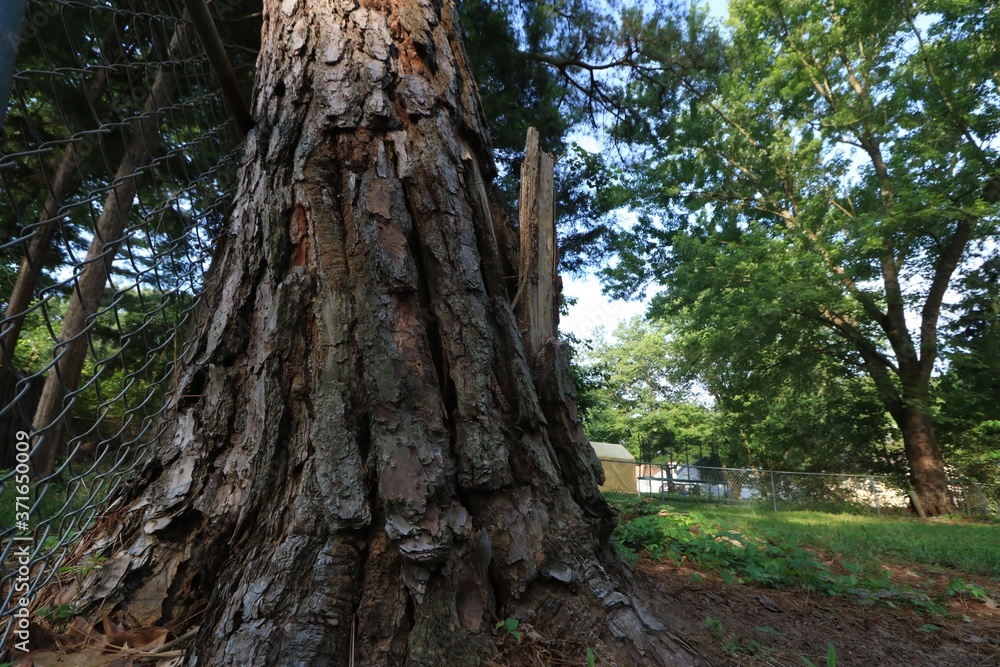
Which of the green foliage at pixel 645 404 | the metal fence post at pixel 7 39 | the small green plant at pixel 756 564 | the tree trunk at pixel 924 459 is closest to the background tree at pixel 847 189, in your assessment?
the tree trunk at pixel 924 459

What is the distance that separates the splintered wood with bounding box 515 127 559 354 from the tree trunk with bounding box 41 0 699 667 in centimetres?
14

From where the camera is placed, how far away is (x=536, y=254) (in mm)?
2137

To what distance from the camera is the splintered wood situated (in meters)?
2.03

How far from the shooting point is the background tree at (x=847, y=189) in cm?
1201

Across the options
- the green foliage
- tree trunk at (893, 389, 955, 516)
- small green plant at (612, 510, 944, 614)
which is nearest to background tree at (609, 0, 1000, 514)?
tree trunk at (893, 389, 955, 516)

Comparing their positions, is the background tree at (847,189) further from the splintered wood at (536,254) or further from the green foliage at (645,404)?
the green foliage at (645,404)

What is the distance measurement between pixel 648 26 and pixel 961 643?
661cm

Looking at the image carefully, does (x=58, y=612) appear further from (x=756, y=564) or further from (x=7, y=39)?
(x=756, y=564)

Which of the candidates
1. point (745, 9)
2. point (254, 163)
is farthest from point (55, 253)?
point (745, 9)

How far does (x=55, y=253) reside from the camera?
21.6 ft

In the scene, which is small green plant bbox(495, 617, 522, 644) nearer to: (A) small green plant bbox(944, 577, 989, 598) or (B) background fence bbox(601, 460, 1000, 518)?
(A) small green plant bbox(944, 577, 989, 598)

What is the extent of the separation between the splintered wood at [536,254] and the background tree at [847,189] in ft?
30.3

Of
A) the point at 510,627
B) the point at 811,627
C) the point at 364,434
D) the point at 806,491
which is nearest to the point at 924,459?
the point at 806,491

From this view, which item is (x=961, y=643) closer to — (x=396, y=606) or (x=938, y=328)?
(x=396, y=606)
